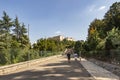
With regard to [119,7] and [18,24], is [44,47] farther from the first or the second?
[119,7]

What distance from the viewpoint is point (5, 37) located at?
219 feet

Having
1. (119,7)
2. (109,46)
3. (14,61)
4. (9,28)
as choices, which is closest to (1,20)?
(9,28)

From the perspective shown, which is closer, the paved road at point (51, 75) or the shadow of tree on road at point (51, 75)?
the shadow of tree on road at point (51, 75)

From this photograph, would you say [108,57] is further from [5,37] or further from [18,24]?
[18,24]

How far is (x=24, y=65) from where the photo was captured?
106ft

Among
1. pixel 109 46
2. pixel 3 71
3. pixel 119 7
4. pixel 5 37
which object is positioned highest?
pixel 119 7

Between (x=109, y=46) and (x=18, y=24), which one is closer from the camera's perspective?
(x=109, y=46)

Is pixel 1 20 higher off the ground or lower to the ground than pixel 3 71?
higher

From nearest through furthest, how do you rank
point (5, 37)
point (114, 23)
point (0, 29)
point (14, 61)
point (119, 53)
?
point (119, 53) < point (14, 61) < point (114, 23) < point (5, 37) < point (0, 29)

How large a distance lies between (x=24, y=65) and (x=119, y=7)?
115ft

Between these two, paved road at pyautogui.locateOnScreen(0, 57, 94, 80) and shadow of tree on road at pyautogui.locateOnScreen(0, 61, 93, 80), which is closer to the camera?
shadow of tree on road at pyautogui.locateOnScreen(0, 61, 93, 80)

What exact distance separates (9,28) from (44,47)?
12.9m

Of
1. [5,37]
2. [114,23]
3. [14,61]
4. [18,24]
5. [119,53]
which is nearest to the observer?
[119,53]

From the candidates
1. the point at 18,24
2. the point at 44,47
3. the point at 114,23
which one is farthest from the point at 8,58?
the point at 18,24
